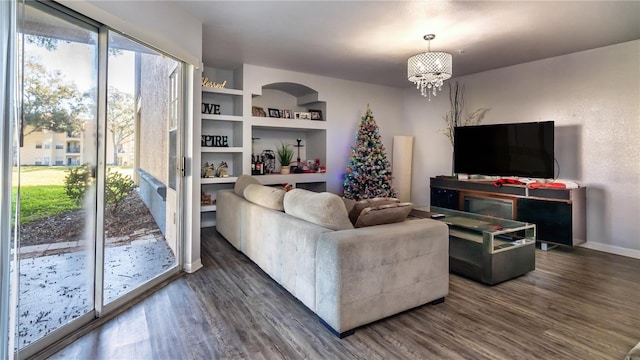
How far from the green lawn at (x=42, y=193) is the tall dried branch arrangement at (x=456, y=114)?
18.2 feet

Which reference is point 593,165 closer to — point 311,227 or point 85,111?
point 311,227

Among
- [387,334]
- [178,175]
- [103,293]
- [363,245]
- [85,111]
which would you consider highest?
[85,111]

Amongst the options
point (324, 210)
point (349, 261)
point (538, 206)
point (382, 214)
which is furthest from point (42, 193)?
point (538, 206)

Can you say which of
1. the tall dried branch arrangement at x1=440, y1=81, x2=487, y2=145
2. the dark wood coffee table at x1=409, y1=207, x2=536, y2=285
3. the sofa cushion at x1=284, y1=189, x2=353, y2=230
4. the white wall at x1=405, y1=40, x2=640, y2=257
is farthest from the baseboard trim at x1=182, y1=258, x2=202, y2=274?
the white wall at x1=405, y1=40, x2=640, y2=257

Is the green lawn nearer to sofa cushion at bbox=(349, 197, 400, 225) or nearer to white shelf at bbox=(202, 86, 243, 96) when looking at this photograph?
sofa cushion at bbox=(349, 197, 400, 225)

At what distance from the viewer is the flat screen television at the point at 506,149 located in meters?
4.29

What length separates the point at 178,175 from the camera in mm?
3268

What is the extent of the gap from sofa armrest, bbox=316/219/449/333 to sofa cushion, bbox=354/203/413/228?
0.22 feet

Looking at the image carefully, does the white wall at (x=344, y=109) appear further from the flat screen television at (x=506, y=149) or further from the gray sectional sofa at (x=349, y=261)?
the gray sectional sofa at (x=349, y=261)

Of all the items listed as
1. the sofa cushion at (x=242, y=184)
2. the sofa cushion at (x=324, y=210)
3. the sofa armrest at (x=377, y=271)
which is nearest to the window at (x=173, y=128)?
the sofa cushion at (x=242, y=184)

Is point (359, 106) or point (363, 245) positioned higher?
point (359, 106)

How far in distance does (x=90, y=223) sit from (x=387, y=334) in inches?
85.4

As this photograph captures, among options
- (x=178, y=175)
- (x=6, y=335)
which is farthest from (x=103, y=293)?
(x=178, y=175)

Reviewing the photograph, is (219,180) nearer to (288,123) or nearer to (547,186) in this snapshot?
(288,123)
